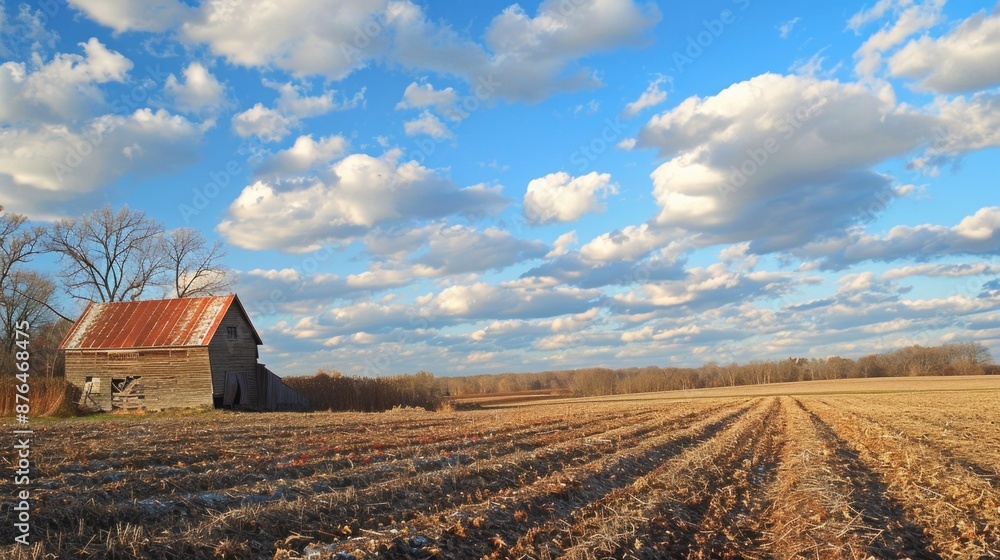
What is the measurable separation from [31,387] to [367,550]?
35.0 metres

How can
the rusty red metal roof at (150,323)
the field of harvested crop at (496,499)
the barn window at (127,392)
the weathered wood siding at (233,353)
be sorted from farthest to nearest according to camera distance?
the rusty red metal roof at (150,323), the weathered wood siding at (233,353), the barn window at (127,392), the field of harvested crop at (496,499)

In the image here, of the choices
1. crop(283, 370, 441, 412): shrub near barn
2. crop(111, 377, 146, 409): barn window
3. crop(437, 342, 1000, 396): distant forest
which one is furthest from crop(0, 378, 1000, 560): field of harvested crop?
crop(437, 342, 1000, 396): distant forest

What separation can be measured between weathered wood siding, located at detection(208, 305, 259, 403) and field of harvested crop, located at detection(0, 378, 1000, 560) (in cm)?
2013

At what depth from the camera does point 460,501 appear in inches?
390

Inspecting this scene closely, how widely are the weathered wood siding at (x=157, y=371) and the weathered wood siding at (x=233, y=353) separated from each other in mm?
646

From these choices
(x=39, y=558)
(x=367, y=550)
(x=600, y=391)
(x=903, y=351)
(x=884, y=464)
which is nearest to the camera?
(x=39, y=558)

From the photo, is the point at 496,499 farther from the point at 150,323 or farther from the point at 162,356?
the point at 150,323

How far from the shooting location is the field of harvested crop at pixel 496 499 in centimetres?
766

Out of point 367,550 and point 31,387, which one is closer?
point 367,550

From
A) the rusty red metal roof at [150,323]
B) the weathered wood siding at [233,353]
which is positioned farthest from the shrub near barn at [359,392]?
the rusty red metal roof at [150,323]

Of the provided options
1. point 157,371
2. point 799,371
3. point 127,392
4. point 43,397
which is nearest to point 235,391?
point 157,371

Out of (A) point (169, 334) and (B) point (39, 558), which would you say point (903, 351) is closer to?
(A) point (169, 334)

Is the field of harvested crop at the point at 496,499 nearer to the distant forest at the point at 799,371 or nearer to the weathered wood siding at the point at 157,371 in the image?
the weathered wood siding at the point at 157,371

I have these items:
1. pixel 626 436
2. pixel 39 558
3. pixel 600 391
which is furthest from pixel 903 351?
pixel 39 558
